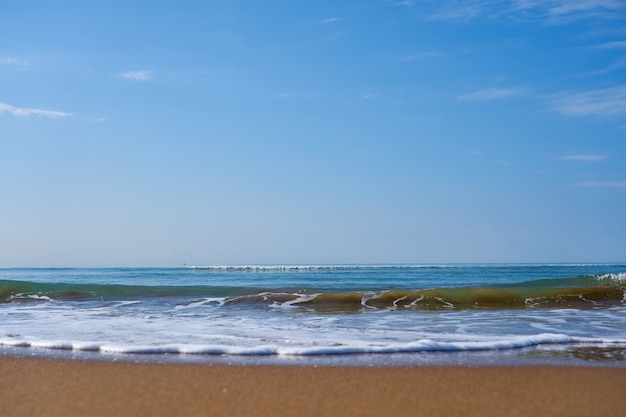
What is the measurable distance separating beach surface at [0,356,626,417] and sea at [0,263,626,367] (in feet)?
1.86

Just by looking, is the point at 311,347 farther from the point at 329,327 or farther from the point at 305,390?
the point at 329,327

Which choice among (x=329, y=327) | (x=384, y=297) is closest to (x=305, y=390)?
(x=329, y=327)

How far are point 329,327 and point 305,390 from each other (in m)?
4.67

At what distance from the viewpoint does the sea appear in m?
7.27

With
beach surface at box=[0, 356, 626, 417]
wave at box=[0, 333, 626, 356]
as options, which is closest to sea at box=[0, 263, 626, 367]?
wave at box=[0, 333, 626, 356]

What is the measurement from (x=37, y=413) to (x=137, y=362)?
6.82ft

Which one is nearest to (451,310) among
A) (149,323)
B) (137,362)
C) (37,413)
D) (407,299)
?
(407,299)

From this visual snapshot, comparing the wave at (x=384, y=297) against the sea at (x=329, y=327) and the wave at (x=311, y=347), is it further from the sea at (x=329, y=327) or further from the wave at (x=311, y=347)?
the wave at (x=311, y=347)

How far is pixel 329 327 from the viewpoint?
1007 cm

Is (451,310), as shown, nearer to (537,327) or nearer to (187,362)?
(537,327)

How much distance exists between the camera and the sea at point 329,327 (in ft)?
23.9

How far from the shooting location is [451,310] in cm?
1345

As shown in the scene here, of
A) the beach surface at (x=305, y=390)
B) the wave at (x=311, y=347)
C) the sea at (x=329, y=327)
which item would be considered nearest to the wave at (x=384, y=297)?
the sea at (x=329, y=327)

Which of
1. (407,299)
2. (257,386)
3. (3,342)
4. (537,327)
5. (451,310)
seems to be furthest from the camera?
(407,299)
